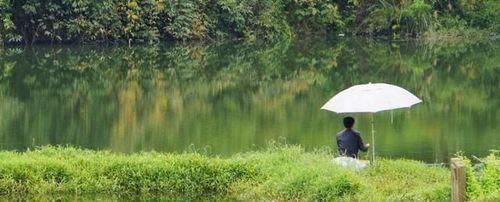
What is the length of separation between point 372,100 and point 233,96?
11.9 meters

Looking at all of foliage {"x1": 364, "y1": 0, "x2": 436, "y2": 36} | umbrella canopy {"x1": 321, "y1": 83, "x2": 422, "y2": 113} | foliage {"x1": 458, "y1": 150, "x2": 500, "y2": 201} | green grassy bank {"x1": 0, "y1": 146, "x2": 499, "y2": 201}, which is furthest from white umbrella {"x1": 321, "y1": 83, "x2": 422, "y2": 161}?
foliage {"x1": 364, "y1": 0, "x2": 436, "y2": 36}

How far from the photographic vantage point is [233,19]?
1740 inches

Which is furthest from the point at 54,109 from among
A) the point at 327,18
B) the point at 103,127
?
the point at 327,18

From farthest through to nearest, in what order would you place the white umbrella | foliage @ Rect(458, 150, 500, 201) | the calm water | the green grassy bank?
1. the calm water
2. the white umbrella
3. the green grassy bank
4. foliage @ Rect(458, 150, 500, 201)

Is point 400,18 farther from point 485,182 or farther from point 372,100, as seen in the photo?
point 485,182

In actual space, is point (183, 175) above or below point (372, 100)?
below

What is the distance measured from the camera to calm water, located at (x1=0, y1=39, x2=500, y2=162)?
17672 millimetres

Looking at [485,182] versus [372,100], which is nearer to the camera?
[485,182]

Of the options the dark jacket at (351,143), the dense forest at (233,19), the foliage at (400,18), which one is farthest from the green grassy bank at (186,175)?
the foliage at (400,18)

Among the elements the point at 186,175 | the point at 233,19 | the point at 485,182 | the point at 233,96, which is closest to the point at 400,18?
the point at 233,19

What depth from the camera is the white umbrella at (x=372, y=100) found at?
1297 cm

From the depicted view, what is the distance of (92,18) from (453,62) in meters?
14.2

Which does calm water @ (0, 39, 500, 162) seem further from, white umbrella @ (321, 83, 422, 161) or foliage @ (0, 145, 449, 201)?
foliage @ (0, 145, 449, 201)

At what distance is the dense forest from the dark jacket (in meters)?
26.7
